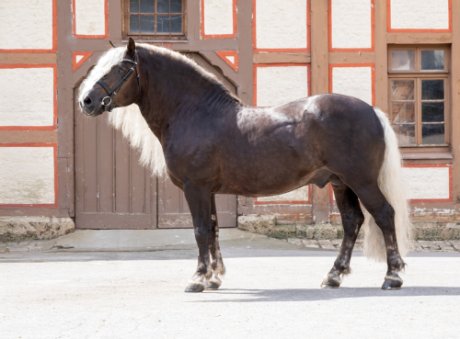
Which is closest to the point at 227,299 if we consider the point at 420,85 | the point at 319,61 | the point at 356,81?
the point at 319,61

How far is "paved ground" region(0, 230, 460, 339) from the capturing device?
5590 mm

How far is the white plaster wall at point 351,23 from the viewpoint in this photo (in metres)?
14.1

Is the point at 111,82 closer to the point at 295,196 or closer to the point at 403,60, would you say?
the point at 295,196

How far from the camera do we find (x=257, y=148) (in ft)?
25.0

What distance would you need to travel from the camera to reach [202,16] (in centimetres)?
1403

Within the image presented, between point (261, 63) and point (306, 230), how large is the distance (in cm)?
263

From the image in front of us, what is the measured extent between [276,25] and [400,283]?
24.2ft

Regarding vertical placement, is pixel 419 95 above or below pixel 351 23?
below

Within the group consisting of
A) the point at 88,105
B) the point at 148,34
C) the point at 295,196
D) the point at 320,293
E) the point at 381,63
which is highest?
the point at 148,34

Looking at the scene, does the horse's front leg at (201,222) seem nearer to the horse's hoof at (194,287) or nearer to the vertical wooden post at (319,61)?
the horse's hoof at (194,287)

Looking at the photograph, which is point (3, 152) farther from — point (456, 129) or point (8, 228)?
point (456, 129)

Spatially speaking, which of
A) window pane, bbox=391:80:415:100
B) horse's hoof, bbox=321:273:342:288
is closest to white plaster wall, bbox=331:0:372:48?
window pane, bbox=391:80:415:100

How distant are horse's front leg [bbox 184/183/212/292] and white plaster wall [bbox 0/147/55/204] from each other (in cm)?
672

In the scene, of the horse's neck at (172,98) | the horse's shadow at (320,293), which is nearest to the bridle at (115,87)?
the horse's neck at (172,98)
